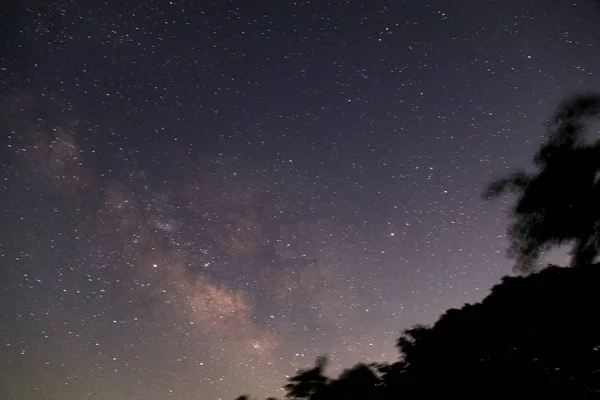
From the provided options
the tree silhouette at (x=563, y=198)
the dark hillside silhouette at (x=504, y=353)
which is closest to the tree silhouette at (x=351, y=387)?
the dark hillside silhouette at (x=504, y=353)

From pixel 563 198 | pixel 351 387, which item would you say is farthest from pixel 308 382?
pixel 563 198

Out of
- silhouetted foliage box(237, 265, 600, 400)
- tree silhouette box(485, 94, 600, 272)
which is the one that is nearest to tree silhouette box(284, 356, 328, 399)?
silhouetted foliage box(237, 265, 600, 400)

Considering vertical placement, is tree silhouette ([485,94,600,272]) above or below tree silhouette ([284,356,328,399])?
above

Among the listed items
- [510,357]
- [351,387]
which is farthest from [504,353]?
[351,387]

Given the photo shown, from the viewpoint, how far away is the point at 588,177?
338 inches

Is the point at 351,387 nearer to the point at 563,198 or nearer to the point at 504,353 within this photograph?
the point at 504,353

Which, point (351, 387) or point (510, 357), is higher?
point (351, 387)

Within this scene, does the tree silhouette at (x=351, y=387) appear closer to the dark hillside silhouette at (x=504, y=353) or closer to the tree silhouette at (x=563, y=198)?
the dark hillside silhouette at (x=504, y=353)

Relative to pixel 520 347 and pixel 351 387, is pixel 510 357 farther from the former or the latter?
pixel 351 387

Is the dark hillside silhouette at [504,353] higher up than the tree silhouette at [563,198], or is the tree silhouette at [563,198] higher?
the tree silhouette at [563,198]

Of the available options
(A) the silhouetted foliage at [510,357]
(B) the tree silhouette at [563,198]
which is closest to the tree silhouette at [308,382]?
(A) the silhouetted foliage at [510,357]

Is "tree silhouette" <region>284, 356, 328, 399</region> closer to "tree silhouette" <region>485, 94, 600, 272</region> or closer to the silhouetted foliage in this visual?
the silhouetted foliage

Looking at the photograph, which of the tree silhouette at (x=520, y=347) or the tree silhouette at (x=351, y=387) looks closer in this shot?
the tree silhouette at (x=520, y=347)

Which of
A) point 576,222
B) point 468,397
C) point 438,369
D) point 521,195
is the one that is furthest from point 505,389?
point 521,195
